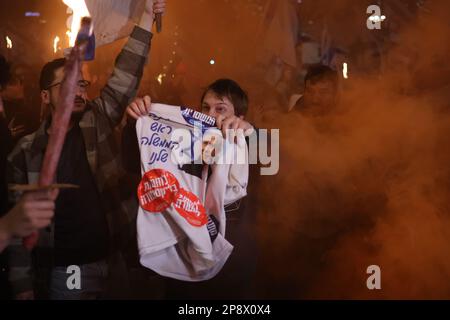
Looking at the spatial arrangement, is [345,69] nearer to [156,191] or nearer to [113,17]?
[113,17]

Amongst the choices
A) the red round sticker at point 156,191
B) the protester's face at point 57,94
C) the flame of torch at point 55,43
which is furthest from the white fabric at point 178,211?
the flame of torch at point 55,43

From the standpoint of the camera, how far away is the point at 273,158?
2945mm

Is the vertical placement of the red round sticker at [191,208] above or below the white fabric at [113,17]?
below

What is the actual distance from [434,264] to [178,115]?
1.93m

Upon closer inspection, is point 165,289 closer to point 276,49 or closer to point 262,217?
point 262,217

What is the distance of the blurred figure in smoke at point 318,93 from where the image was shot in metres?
3.18

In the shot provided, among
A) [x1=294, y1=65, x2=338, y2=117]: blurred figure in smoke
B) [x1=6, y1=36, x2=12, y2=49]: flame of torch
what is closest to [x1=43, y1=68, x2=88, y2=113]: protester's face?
[x1=294, y1=65, x2=338, y2=117]: blurred figure in smoke

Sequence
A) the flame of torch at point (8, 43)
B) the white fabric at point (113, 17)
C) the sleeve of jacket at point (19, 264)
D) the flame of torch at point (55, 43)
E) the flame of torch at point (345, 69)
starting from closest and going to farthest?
the sleeve of jacket at point (19, 264) → the white fabric at point (113, 17) → the flame of torch at point (8, 43) → the flame of torch at point (345, 69) → the flame of torch at point (55, 43)

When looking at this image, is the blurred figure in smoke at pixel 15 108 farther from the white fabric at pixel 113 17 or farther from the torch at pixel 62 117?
the torch at pixel 62 117

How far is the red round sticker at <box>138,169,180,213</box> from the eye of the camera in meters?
2.60

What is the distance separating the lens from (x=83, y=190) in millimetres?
2574

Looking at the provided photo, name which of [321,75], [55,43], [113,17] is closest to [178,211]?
[113,17]

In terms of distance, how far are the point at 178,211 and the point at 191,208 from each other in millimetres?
69
